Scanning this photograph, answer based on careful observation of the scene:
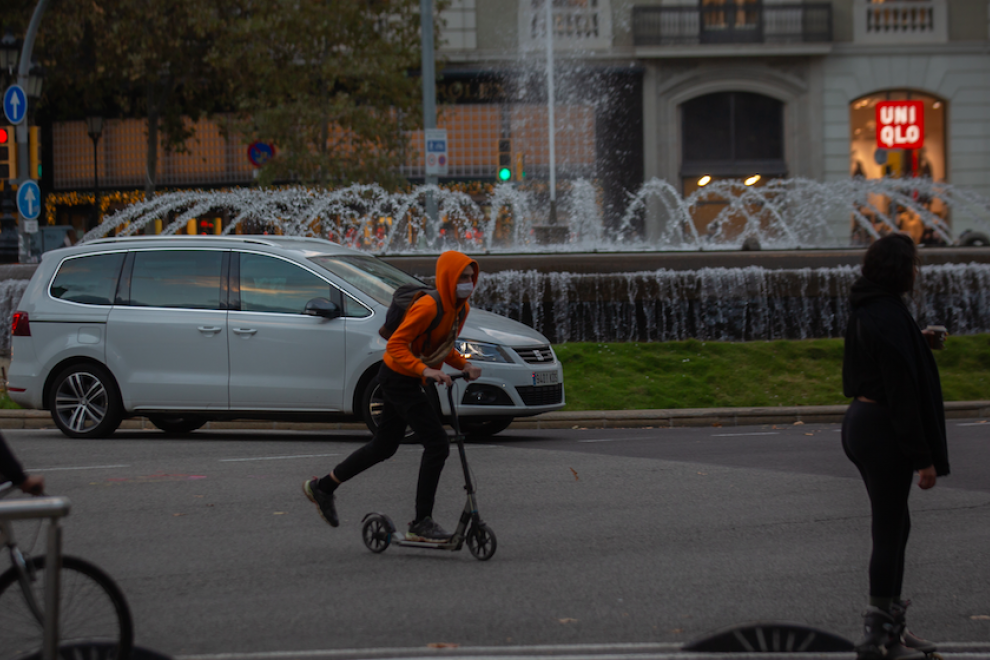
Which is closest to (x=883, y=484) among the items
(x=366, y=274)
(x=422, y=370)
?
(x=422, y=370)

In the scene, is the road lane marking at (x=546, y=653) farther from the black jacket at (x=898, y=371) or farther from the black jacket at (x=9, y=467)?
the black jacket at (x=9, y=467)

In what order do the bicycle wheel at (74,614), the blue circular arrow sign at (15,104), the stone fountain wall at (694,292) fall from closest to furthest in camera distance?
1. the bicycle wheel at (74,614)
2. the stone fountain wall at (694,292)
3. the blue circular arrow sign at (15,104)

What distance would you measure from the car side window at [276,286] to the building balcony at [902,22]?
89.1ft

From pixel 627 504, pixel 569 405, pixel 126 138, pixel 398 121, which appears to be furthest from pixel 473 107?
pixel 627 504

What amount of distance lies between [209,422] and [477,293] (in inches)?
194

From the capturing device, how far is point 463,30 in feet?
110

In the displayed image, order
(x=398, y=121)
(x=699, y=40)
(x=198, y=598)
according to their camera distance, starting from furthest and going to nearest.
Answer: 1. (x=699, y=40)
2. (x=398, y=121)
3. (x=198, y=598)

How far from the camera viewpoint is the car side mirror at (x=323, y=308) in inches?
398

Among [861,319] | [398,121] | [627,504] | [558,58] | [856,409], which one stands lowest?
[627,504]

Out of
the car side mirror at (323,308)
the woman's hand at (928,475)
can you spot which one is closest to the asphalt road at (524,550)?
the woman's hand at (928,475)

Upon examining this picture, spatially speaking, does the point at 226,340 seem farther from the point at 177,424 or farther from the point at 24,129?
the point at 24,129

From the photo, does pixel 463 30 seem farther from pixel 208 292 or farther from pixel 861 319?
pixel 861 319

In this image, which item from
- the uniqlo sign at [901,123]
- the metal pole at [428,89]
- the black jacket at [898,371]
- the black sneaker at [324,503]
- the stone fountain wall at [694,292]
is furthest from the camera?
the uniqlo sign at [901,123]

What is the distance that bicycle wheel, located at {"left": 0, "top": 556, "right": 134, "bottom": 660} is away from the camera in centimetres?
323
